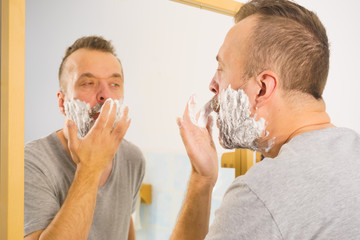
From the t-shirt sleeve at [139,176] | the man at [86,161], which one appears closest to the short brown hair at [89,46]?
the man at [86,161]

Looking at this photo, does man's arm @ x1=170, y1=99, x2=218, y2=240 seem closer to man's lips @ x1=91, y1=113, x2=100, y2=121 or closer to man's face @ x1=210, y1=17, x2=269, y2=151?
man's face @ x1=210, y1=17, x2=269, y2=151

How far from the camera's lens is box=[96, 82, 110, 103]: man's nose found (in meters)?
0.76

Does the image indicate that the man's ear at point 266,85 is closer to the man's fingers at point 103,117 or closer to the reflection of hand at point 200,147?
the reflection of hand at point 200,147

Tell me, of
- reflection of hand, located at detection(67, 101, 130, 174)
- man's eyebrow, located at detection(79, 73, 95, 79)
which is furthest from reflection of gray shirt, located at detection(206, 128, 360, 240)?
man's eyebrow, located at detection(79, 73, 95, 79)

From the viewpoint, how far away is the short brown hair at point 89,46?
0.72 meters

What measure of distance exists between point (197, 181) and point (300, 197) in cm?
41

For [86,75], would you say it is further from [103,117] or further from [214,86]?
[214,86]

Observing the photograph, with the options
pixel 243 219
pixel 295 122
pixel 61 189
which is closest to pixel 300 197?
pixel 243 219

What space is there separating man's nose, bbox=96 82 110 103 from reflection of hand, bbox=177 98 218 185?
243 mm

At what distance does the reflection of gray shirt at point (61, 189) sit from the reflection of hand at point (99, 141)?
2 cm

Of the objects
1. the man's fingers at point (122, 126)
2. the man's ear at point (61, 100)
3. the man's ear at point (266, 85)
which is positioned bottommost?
the man's fingers at point (122, 126)

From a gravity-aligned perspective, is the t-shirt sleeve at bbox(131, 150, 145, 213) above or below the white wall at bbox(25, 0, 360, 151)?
below

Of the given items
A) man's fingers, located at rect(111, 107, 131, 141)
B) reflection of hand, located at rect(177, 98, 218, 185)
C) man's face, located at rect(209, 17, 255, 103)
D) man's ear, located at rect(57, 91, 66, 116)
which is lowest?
reflection of hand, located at rect(177, 98, 218, 185)

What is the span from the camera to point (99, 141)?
2.48 ft
